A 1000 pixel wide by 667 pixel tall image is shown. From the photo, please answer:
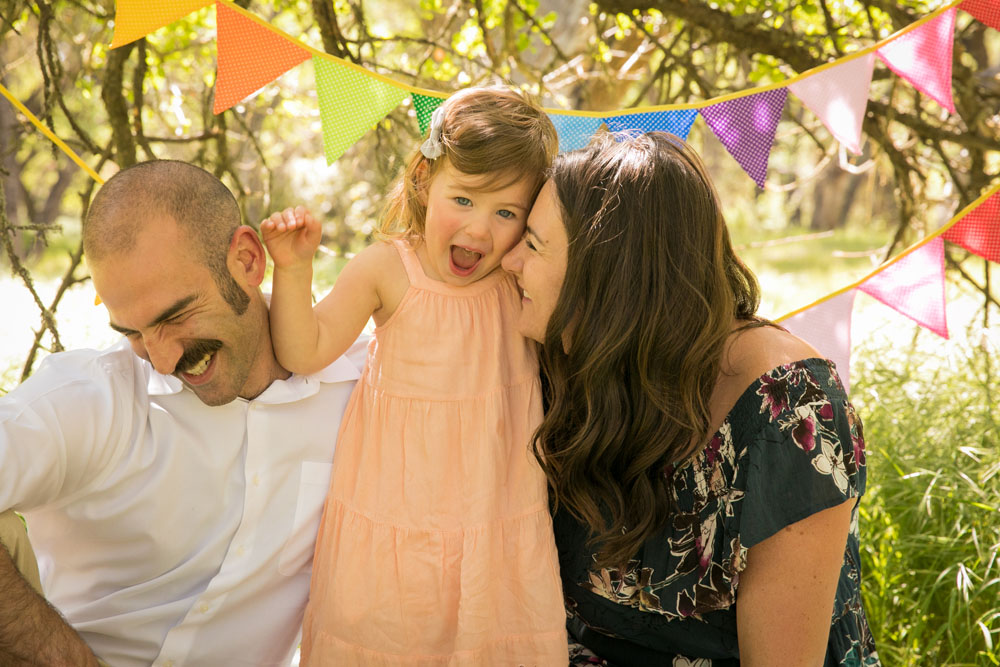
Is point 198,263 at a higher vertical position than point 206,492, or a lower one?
higher

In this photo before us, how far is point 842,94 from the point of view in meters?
2.67

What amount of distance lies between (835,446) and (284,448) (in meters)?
1.24

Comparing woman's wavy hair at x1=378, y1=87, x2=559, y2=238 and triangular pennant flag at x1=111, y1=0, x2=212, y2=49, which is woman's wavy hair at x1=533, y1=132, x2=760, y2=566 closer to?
woman's wavy hair at x1=378, y1=87, x2=559, y2=238

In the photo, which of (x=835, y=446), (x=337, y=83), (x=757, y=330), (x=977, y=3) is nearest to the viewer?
(x=835, y=446)

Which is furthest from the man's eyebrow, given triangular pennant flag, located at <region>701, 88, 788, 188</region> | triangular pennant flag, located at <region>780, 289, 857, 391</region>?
triangular pennant flag, located at <region>780, 289, 857, 391</region>

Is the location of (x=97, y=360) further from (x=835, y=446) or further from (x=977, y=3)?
(x=977, y=3)

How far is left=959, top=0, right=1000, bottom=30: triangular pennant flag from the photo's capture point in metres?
2.69

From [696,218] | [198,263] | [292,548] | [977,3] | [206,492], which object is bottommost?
[292,548]

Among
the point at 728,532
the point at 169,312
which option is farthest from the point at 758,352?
the point at 169,312

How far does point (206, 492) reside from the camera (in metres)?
2.10

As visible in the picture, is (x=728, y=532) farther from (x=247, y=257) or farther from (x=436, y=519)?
(x=247, y=257)

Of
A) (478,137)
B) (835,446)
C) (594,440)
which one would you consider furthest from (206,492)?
(835,446)

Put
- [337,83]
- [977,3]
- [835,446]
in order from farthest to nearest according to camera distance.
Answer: [977,3]
[337,83]
[835,446]

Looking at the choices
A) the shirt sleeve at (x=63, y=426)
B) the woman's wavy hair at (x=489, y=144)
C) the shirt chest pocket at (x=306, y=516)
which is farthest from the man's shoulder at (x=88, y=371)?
the woman's wavy hair at (x=489, y=144)
